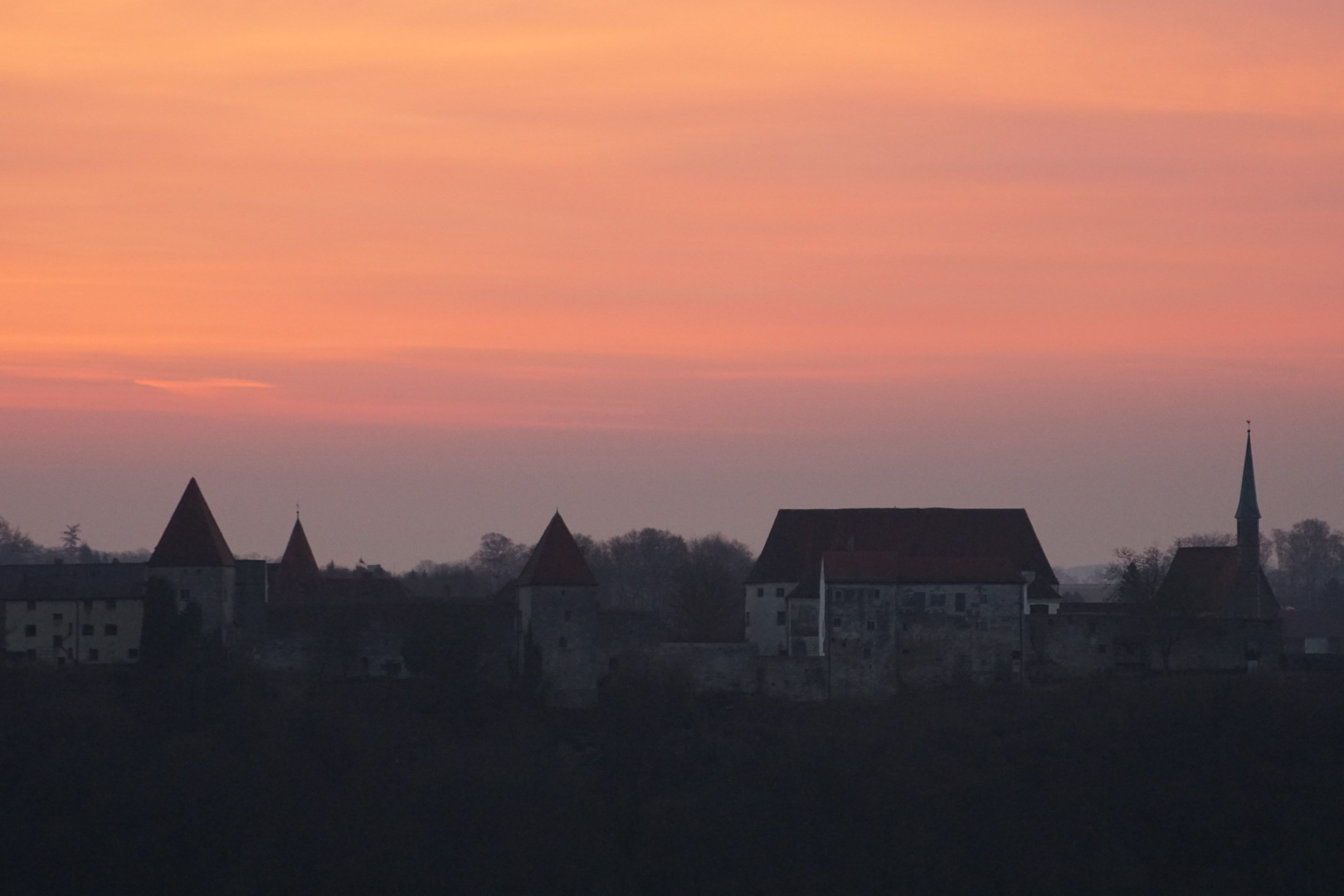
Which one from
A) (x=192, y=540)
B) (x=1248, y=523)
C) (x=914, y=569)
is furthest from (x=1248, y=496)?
(x=192, y=540)

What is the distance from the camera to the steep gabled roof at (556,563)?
67.1m

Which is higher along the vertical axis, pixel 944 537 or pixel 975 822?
pixel 944 537

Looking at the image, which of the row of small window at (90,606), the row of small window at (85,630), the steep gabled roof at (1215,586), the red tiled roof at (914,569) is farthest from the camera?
the steep gabled roof at (1215,586)

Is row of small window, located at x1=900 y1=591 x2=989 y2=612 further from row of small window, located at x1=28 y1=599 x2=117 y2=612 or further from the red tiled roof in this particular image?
row of small window, located at x1=28 y1=599 x2=117 y2=612

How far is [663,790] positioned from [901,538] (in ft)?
49.9

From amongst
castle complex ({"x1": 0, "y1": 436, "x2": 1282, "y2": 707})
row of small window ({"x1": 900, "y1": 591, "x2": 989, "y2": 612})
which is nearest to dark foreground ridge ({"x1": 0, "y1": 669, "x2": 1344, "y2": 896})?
castle complex ({"x1": 0, "y1": 436, "x2": 1282, "y2": 707})

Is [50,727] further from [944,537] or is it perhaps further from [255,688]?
[944,537]

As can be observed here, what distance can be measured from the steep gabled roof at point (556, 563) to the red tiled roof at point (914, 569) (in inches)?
328

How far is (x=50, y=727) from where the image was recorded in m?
64.8

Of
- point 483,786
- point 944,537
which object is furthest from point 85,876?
Result: point 944,537

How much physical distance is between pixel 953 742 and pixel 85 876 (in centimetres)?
2738

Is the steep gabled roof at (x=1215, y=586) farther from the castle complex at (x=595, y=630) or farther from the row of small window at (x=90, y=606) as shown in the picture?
the row of small window at (x=90, y=606)

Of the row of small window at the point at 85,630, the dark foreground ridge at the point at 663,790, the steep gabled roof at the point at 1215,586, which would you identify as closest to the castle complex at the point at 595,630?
the row of small window at the point at 85,630

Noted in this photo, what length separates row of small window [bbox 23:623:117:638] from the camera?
67438 millimetres
